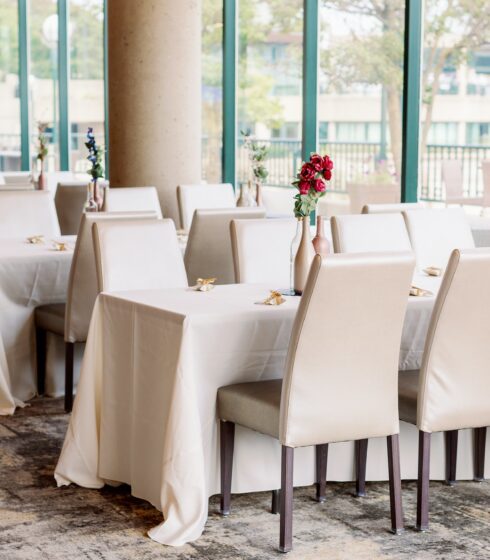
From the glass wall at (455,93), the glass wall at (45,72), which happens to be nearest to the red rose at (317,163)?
the glass wall at (455,93)

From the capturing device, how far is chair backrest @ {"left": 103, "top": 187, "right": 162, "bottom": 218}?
7.10m

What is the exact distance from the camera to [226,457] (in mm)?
3859

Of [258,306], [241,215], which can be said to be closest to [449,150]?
[241,215]

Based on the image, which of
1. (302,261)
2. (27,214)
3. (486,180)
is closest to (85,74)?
(27,214)

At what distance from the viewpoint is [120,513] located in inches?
154

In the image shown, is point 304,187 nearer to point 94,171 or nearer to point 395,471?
point 395,471

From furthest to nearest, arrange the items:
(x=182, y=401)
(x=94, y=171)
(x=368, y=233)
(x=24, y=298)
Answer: (x=94, y=171) → (x=24, y=298) → (x=368, y=233) → (x=182, y=401)

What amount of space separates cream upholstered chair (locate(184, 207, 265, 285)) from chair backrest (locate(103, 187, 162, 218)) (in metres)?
1.39

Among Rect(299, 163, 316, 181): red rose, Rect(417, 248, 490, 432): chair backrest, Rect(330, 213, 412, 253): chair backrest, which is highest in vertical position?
Rect(299, 163, 316, 181): red rose

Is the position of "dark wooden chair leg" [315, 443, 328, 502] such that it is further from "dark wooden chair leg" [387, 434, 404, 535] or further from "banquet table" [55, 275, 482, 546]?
"dark wooden chair leg" [387, 434, 404, 535]

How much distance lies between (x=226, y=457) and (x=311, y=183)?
3.50 ft

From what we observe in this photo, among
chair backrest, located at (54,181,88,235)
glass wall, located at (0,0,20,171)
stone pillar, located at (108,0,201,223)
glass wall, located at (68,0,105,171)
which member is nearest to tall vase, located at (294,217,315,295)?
stone pillar, located at (108,0,201,223)

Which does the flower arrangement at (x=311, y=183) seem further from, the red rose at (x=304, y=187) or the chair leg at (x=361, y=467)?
the chair leg at (x=361, y=467)

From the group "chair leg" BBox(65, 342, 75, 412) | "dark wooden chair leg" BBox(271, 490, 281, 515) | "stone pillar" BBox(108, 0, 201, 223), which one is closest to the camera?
"dark wooden chair leg" BBox(271, 490, 281, 515)
